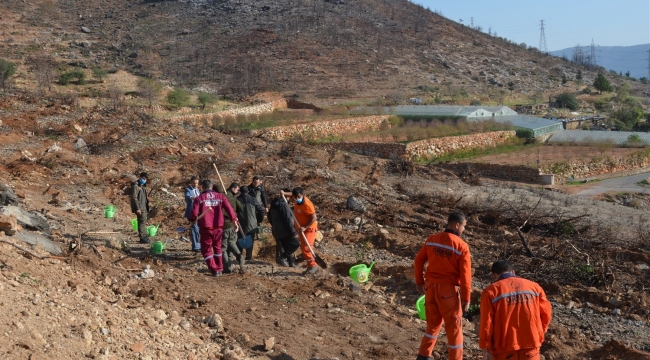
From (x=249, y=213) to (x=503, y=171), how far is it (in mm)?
17372

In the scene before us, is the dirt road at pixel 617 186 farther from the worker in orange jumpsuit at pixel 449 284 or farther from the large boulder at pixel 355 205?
the worker in orange jumpsuit at pixel 449 284

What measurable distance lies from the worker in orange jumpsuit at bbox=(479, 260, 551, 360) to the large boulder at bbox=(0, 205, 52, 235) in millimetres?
5639

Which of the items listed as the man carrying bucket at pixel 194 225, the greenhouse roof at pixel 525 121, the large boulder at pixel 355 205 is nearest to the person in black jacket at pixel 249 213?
the man carrying bucket at pixel 194 225

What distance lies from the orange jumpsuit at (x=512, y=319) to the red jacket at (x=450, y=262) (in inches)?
23.6

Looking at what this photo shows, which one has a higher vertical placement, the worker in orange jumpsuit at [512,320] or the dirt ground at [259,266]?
the worker in orange jumpsuit at [512,320]

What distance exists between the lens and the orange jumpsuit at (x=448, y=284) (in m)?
5.00

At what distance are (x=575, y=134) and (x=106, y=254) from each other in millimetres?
28363

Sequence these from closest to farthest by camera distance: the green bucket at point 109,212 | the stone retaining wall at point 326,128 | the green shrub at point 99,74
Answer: the green bucket at point 109,212, the stone retaining wall at point 326,128, the green shrub at point 99,74

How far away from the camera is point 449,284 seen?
508 centimetres

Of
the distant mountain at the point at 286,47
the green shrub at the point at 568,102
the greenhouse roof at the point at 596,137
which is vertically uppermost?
the distant mountain at the point at 286,47

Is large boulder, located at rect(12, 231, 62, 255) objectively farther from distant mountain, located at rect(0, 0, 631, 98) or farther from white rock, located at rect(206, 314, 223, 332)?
distant mountain, located at rect(0, 0, 631, 98)

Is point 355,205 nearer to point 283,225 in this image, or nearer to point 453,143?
point 283,225

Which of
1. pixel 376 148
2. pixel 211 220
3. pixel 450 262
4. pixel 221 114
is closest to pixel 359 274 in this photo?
pixel 211 220

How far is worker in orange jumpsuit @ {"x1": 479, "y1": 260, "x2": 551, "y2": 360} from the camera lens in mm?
4309
